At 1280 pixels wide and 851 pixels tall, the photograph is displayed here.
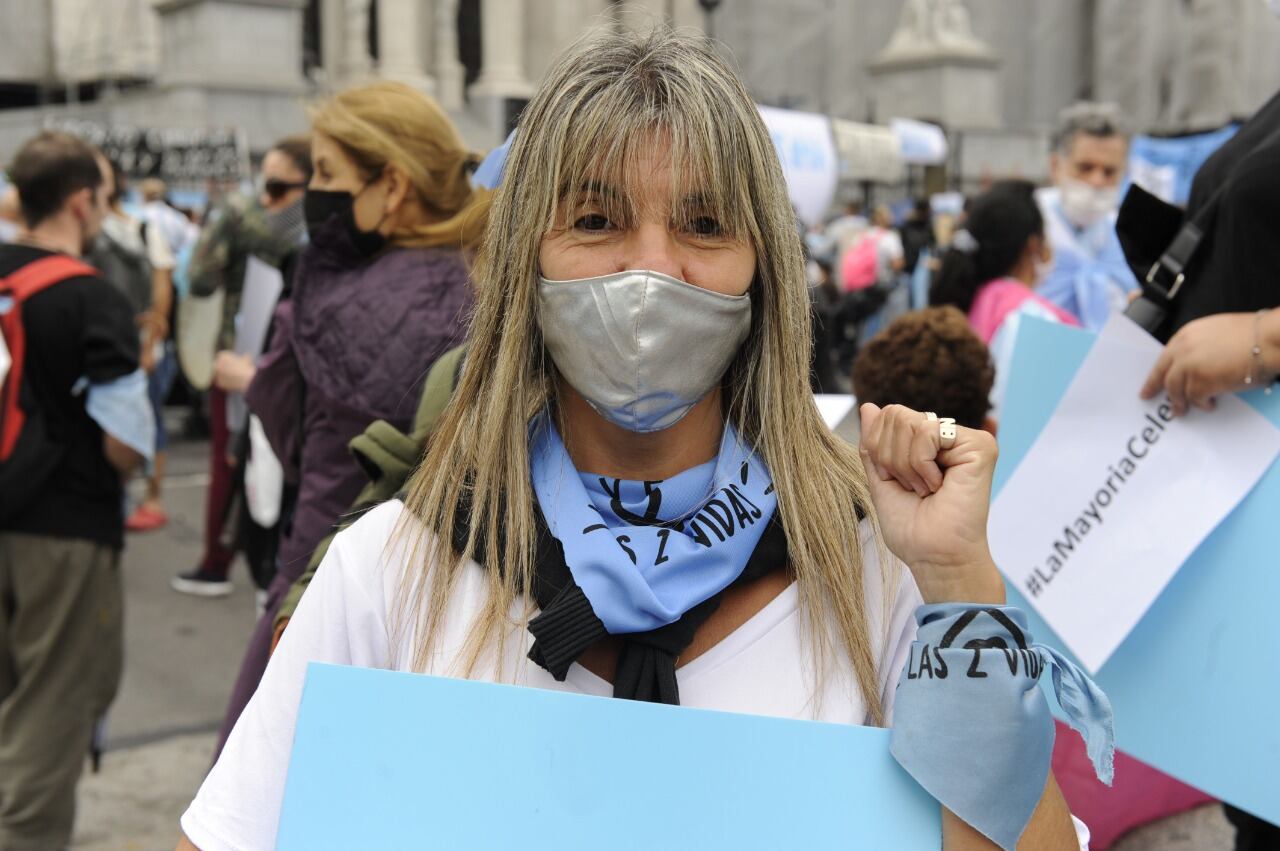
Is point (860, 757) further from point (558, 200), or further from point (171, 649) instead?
point (171, 649)

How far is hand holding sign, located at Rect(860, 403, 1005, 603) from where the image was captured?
1.38m

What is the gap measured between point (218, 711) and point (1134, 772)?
3809 mm

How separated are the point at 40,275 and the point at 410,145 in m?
1.44

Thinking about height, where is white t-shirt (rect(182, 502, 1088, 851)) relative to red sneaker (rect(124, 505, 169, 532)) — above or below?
above

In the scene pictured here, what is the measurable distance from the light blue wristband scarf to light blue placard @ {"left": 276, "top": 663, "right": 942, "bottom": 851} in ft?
0.15

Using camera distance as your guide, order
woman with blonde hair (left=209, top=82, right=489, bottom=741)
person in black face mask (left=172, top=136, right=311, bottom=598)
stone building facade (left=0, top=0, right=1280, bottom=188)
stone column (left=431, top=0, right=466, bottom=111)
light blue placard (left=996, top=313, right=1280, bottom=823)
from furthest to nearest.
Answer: stone column (left=431, top=0, right=466, bottom=111) → stone building facade (left=0, top=0, right=1280, bottom=188) → person in black face mask (left=172, top=136, right=311, bottom=598) → woman with blonde hair (left=209, top=82, right=489, bottom=741) → light blue placard (left=996, top=313, right=1280, bottom=823)

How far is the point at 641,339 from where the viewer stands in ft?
5.00

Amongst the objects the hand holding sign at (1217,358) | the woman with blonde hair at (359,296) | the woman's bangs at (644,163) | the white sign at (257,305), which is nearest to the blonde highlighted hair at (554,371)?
the woman's bangs at (644,163)

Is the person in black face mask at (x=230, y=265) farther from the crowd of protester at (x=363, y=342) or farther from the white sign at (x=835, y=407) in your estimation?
the white sign at (x=835, y=407)

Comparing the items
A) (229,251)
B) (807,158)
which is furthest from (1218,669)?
(807,158)

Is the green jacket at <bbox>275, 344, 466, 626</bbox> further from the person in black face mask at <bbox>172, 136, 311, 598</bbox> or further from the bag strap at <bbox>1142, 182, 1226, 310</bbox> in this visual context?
the person in black face mask at <bbox>172, 136, 311, 598</bbox>

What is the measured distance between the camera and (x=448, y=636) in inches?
60.1

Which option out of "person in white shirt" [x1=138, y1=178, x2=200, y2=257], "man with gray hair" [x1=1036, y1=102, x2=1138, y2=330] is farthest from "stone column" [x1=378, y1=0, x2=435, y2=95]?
"man with gray hair" [x1=1036, y1=102, x2=1138, y2=330]

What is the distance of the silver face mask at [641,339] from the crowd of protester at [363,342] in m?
0.02
